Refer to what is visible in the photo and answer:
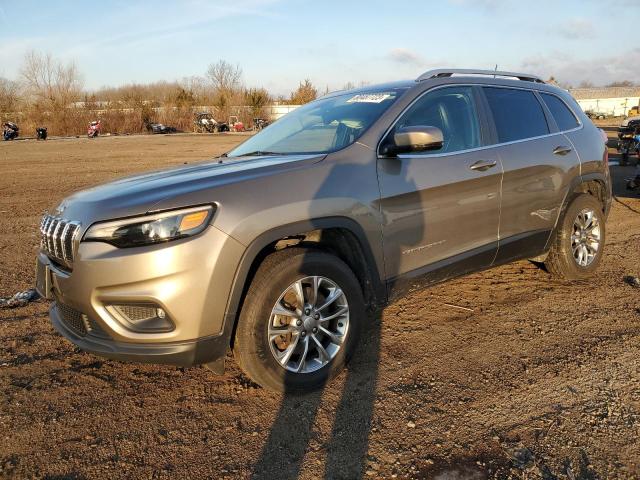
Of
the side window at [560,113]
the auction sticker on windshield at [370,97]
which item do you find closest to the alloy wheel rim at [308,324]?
the auction sticker on windshield at [370,97]

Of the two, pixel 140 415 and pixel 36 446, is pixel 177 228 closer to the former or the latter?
pixel 140 415

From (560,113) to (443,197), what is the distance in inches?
82.6

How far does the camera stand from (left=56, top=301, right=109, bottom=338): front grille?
2.68 metres

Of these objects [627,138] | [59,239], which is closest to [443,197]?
[59,239]

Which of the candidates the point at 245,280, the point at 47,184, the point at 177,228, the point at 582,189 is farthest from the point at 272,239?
the point at 47,184

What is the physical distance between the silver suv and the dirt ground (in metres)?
0.36

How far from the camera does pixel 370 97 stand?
3824mm

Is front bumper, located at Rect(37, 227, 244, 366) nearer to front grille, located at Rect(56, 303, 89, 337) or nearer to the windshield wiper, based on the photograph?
front grille, located at Rect(56, 303, 89, 337)

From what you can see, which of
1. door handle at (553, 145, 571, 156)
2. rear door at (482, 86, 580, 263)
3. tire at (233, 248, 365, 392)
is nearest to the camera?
tire at (233, 248, 365, 392)

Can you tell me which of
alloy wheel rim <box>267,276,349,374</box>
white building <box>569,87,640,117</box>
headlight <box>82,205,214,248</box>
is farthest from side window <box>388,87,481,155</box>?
white building <box>569,87,640,117</box>

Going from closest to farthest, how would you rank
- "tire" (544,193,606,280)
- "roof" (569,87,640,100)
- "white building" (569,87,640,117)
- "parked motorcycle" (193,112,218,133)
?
"tire" (544,193,606,280) < "parked motorcycle" (193,112,218,133) < "white building" (569,87,640,117) < "roof" (569,87,640,100)

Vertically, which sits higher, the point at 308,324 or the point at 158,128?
the point at 158,128

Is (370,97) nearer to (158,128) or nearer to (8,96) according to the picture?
(158,128)

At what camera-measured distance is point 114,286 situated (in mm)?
2521
